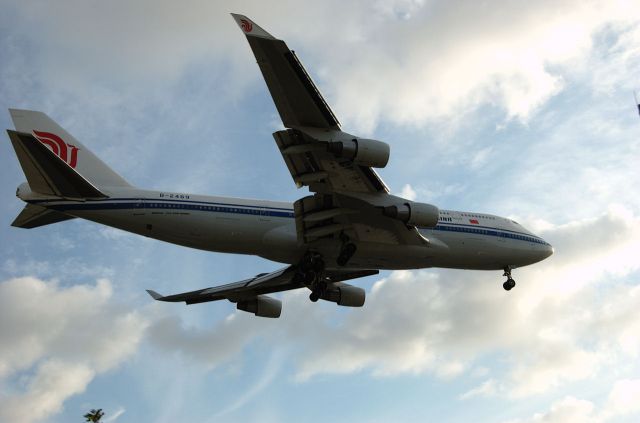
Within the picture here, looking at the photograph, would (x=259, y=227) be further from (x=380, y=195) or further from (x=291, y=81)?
(x=291, y=81)

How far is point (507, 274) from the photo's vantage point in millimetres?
32156

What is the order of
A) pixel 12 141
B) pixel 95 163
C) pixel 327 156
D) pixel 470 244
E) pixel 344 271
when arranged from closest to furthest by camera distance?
pixel 12 141 < pixel 327 156 < pixel 95 163 < pixel 470 244 < pixel 344 271

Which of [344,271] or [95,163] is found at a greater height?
[95,163]

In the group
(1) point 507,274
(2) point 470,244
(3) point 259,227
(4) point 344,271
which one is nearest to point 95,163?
(3) point 259,227

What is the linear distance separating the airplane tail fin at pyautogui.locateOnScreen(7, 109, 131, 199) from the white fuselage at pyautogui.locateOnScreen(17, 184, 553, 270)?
0.71 metres

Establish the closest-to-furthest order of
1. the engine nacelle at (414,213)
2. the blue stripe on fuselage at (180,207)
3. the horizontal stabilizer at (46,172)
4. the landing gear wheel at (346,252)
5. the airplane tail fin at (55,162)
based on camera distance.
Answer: the horizontal stabilizer at (46,172) → the airplane tail fin at (55,162) → the blue stripe on fuselage at (180,207) → the engine nacelle at (414,213) → the landing gear wheel at (346,252)

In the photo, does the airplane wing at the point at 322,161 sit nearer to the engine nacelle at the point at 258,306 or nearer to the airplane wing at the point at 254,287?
the airplane wing at the point at 254,287

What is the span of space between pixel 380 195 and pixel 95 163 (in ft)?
38.2

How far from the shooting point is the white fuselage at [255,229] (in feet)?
86.0

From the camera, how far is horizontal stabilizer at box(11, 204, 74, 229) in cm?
2597

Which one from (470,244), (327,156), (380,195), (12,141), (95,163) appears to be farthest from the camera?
(470,244)

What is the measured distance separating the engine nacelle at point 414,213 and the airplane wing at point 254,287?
263 inches

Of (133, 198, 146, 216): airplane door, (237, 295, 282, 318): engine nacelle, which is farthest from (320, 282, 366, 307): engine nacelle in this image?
(133, 198, 146, 216): airplane door

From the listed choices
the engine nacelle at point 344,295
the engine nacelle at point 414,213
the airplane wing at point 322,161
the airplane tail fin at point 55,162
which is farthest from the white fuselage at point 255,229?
the engine nacelle at point 344,295
